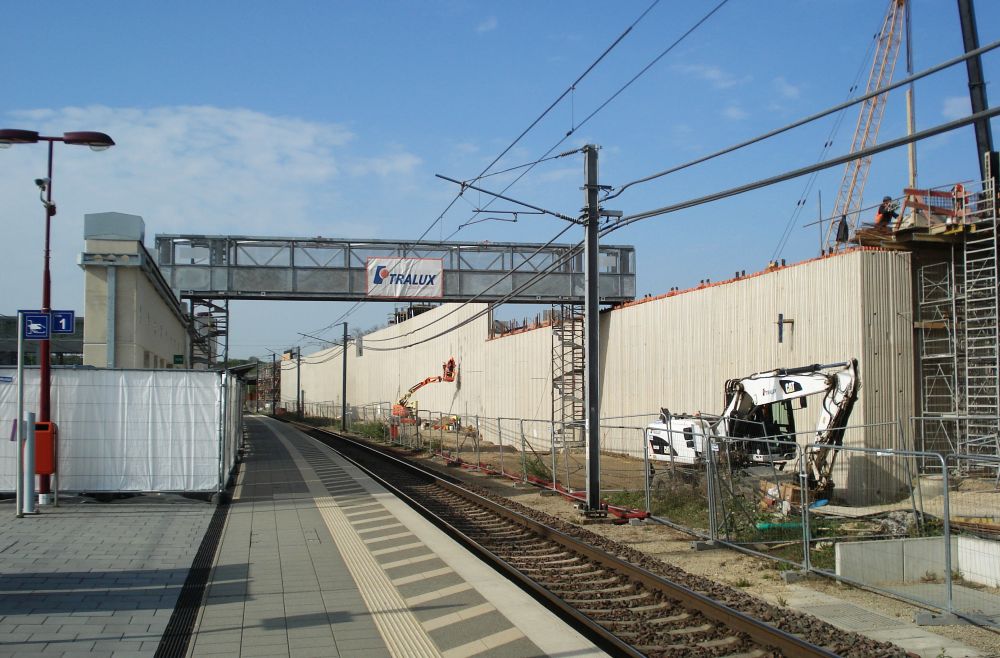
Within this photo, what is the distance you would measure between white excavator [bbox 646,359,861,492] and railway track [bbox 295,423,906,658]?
13.3 feet

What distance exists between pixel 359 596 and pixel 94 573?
351 centimetres

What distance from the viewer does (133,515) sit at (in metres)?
14.8

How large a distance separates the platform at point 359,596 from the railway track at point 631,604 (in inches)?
18.6

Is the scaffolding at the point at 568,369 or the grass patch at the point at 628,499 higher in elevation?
the scaffolding at the point at 568,369

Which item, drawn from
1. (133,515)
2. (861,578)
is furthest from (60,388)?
(861,578)

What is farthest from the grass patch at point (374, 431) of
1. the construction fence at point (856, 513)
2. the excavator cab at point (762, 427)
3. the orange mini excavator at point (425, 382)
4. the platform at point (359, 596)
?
the platform at point (359, 596)

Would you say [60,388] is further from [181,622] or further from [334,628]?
[334,628]

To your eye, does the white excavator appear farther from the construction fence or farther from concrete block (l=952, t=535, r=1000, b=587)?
concrete block (l=952, t=535, r=1000, b=587)

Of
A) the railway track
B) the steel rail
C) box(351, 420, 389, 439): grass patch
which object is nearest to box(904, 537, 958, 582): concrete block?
the railway track

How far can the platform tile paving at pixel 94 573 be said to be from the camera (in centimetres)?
767

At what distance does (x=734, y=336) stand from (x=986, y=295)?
249 inches

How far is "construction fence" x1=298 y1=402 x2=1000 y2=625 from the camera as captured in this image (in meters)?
10.5

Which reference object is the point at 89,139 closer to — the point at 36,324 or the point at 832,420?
the point at 36,324

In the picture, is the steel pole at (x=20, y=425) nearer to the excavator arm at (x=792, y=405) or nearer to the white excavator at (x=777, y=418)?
the white excavator at (x=777, y=418)
